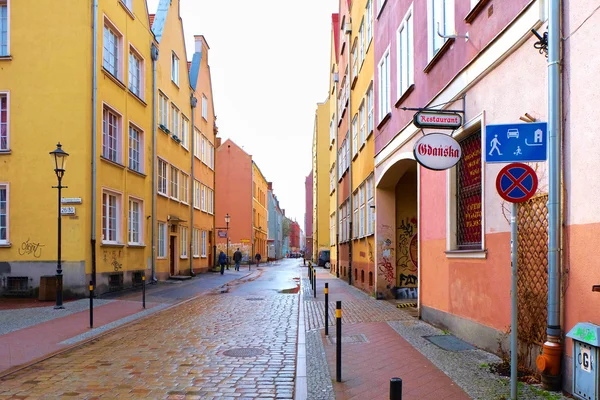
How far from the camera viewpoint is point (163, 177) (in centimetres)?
2619

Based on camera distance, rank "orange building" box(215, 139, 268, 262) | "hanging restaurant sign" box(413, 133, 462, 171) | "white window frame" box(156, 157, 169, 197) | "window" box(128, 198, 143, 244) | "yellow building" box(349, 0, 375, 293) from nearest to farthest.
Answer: "hanging restaurant sign" box(413, 133, 462, 171) < "yellow building" box(349, 0, 375, 293) < "window" box(128, 198, 143, 244) < "white window frame" box(156, 157, 169, 197) < "orange building" box(215, 139, 268, 262)

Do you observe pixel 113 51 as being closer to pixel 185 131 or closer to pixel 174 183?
pixel 174 183

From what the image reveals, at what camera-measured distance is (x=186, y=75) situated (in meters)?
31.2

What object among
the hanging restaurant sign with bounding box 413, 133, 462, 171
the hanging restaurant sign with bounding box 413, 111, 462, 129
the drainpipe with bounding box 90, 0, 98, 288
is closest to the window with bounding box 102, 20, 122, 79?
the drainpipe with bounding box 90, 0, 98, 288

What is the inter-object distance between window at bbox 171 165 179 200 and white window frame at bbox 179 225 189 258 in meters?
2.06

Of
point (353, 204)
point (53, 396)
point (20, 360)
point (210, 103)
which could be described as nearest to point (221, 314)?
point (20, 360)

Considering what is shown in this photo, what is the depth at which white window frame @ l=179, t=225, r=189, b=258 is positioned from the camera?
96.6ft

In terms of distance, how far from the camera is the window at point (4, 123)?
17562 mm

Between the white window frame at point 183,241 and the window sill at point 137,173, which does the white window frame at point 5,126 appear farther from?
the white window frame at point 183,241

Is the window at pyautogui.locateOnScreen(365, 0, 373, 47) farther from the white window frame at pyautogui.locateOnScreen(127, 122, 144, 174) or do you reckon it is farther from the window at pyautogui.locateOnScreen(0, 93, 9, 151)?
the window at pyautogui.locateOnScreen(0, 93, 9, 151)

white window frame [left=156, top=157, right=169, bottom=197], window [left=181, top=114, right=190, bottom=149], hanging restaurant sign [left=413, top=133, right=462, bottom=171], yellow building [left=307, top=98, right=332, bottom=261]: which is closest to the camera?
hanging restaurant sign [left=413, top=133, right=462, bottom=171]

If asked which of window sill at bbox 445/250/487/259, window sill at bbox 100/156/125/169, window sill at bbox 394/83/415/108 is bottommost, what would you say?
window sill at bbox 445/250/487/259

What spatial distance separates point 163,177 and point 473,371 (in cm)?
2150

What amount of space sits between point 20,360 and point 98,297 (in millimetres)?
9936
